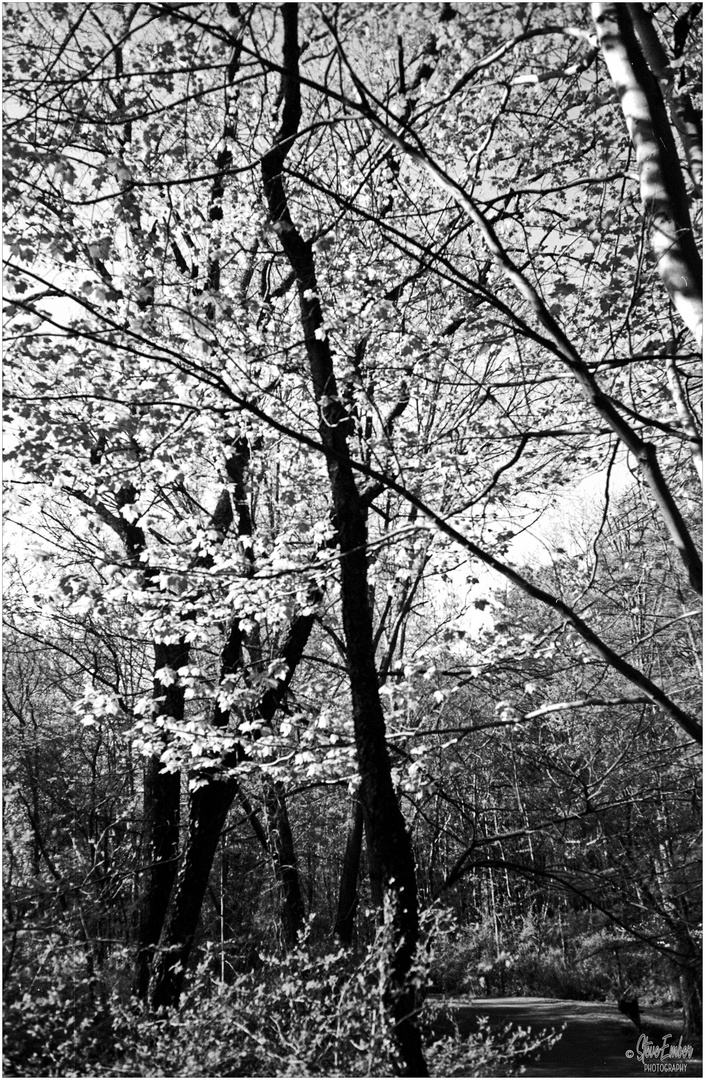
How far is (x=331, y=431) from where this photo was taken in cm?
547

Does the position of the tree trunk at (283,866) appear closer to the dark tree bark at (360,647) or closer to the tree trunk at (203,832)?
the tree trunk at (203,832)

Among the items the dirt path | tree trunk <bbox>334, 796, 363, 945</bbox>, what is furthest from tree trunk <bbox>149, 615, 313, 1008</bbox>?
the dirt path

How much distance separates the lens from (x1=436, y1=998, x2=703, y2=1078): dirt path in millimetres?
11042

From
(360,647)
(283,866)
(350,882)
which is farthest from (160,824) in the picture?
(360,647)

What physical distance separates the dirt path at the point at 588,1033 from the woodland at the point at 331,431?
3881mm

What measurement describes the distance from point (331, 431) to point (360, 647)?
1.61 metres

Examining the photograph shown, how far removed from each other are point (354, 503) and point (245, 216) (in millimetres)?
2615

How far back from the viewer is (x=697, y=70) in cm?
431

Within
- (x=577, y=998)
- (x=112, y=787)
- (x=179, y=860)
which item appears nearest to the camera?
(x=179, y=860)

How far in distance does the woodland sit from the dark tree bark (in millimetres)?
24

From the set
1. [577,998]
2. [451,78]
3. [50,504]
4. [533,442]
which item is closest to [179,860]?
[50,504]

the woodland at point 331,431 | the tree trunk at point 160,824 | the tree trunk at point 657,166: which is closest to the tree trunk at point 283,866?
the woodland at point 331,431

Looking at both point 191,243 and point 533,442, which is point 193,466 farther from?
point 533,442

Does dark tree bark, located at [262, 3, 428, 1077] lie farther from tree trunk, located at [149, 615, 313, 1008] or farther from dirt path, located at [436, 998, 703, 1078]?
dirt path, located at [436, 998, 703, 1078]
